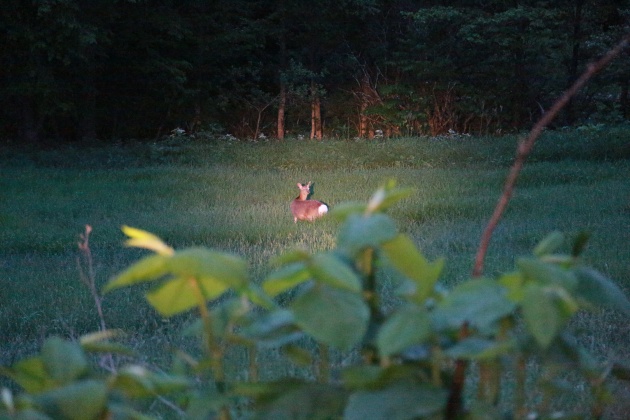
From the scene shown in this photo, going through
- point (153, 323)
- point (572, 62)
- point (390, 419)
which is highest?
point (572, 62)

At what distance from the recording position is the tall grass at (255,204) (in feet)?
21.0

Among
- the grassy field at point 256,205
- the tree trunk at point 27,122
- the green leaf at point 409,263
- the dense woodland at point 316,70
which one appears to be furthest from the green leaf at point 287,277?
the tree trunk at point 27,122

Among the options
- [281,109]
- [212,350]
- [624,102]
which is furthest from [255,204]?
[624,102]

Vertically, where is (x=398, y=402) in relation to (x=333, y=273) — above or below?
below

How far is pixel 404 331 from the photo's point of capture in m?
1.01

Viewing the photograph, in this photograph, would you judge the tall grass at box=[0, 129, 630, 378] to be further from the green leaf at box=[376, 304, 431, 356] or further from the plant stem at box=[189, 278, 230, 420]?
the green leaf at box=[376, 304, 431, 356]

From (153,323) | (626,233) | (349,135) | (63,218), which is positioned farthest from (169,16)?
(153,323)

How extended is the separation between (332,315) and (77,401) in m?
0.33

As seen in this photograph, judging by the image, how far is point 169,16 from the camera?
2398cm

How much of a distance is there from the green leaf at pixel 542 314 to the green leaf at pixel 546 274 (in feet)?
0.05

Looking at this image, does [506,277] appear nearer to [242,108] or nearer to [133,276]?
[133,276]

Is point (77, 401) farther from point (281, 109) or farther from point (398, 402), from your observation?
point (281, 109)

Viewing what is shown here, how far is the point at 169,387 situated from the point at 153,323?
4788 millimetres

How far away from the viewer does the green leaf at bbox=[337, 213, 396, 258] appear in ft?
3.33
